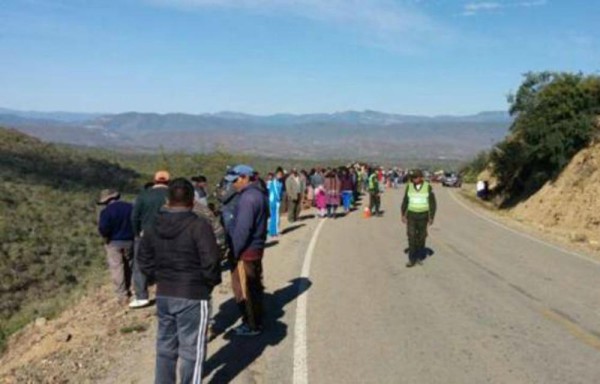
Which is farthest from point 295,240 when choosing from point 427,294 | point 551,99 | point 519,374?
point 551,99

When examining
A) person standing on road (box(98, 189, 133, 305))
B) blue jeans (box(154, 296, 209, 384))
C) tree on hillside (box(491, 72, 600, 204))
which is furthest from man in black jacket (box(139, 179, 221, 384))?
tree on hillside (box(491, 72, 600, 204))

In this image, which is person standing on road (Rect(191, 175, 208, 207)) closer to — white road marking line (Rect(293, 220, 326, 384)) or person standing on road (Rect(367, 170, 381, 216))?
white road marking line (Rect(293, 220, 326, 384))

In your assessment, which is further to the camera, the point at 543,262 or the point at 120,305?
the point at 543,262

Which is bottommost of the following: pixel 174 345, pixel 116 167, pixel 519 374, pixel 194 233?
pixel 116 167

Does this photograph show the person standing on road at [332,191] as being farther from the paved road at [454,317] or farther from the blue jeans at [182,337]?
the blue jeans at [182,337]

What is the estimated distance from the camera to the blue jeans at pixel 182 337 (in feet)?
20.7

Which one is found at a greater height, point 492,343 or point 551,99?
point 551,99

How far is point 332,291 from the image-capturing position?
38.8 ft

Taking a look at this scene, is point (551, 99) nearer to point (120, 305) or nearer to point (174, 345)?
point (120, 305)

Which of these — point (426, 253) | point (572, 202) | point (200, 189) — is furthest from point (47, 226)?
point (572, 202)

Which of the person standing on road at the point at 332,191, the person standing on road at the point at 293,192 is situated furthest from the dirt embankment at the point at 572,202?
the person standing on road at the point at 293,192

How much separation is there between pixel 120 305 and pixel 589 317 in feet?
22.8

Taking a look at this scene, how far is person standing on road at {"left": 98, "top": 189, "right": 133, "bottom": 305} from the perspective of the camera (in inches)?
437

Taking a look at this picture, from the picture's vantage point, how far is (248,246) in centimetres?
883
